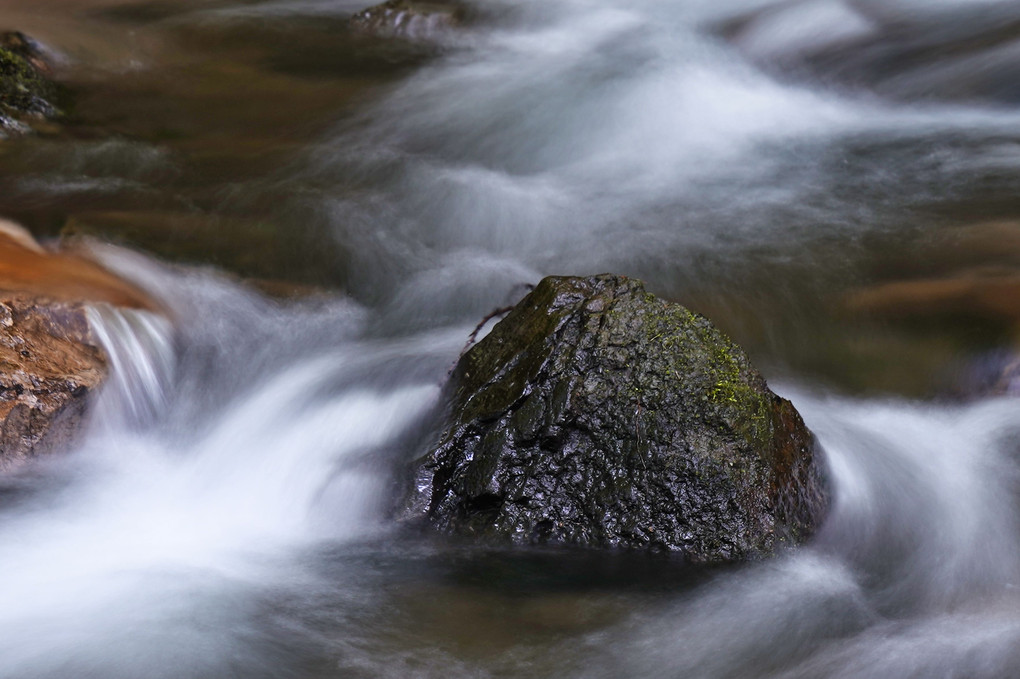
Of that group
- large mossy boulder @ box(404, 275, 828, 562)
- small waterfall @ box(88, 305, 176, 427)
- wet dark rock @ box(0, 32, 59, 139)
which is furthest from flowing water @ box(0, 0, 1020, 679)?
wet dark rock @ box(0, 32, 59, 139)

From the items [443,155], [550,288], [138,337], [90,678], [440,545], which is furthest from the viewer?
[443,155]

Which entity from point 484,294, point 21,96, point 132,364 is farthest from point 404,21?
point 132,364

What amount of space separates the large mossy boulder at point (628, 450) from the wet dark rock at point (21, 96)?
4964 mm

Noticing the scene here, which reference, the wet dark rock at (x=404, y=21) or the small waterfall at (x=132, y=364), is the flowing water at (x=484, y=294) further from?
the wet dark rock at (x=404, y=21)

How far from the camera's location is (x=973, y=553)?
364 cm

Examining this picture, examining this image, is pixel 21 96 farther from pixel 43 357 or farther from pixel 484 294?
pixel 484 294

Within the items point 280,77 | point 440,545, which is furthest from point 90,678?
point 280,77

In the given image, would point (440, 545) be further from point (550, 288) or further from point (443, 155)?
point (443, 155)

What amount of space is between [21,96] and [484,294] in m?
4.13

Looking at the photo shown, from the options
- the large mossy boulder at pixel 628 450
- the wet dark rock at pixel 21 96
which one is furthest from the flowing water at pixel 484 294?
the wet dark rock at pixel 21 96

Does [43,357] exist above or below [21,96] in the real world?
below

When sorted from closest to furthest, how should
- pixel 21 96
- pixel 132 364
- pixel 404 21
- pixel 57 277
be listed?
pixel 132 364, pixel 57 277, pixel 21 96, pixel 404 21

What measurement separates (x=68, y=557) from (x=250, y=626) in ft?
3.21

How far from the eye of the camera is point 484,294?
5.39 m
